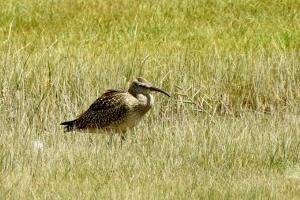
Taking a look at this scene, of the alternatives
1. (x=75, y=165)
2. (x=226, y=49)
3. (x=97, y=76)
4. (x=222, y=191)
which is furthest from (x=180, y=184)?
(x=226, y=49)

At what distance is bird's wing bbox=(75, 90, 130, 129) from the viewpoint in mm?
8188

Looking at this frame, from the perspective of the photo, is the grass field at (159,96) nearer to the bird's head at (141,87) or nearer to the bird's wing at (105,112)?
the bird's wing at (105,112)

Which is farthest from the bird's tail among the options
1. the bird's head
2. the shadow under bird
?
the bird's head

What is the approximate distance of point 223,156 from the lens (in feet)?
23.6

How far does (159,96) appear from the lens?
9273 millimetres

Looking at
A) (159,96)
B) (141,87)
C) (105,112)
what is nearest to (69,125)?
(105,112)

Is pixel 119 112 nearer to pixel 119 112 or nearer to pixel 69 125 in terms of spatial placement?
pixel 119 112

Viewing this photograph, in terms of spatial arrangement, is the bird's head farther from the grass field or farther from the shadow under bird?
the grass field

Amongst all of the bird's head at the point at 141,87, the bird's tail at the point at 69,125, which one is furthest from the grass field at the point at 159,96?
the bird's head at the point at 141,87

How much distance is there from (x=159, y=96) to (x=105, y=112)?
1.15 meters

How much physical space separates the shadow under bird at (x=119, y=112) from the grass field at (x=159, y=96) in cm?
10

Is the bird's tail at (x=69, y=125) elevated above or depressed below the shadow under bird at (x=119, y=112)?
below

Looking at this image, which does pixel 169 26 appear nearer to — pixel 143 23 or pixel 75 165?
pixel 143 23

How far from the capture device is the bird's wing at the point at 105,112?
8.19m
